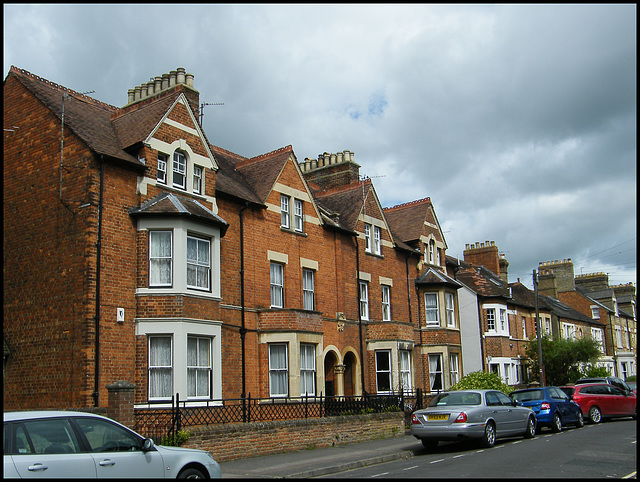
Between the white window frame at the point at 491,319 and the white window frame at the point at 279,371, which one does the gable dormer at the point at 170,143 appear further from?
the white window frame at the point at 491,319

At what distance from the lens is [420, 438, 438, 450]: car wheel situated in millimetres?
17266

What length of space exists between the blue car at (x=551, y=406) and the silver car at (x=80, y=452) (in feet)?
45.9

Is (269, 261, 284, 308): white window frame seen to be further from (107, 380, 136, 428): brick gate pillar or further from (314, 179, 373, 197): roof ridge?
(107, 380, 136, 428): brick gate pillar

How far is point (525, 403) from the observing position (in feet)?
71.3

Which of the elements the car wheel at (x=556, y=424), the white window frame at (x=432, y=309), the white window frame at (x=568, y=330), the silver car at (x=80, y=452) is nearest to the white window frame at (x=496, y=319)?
the white window frame at (x=432, y=309)

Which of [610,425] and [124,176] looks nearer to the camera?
[124,176]

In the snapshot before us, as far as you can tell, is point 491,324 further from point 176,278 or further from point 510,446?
point 176,278

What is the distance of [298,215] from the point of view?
25234mm

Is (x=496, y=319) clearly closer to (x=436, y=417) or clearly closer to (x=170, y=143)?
(x=436, y=417)

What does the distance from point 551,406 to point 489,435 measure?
17.9 feet

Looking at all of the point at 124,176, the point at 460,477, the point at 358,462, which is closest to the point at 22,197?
the point at 124,176

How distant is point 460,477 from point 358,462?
3.99m

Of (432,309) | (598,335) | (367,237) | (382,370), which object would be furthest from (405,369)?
(598,335)

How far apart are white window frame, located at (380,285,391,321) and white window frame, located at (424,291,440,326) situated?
3094 mm
